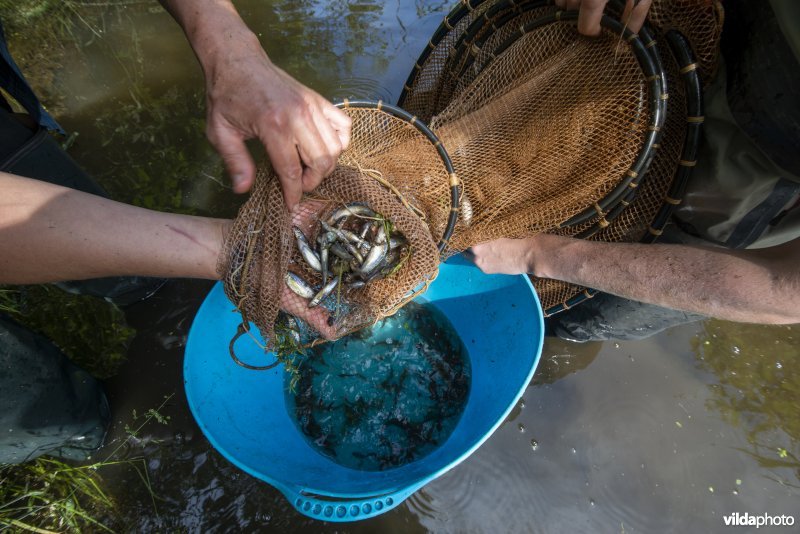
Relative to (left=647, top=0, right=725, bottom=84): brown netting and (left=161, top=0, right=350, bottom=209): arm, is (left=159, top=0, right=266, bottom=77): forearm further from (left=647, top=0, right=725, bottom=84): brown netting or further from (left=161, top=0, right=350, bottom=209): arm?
(left=647, top=0, right=725, bottom=84): brown netting

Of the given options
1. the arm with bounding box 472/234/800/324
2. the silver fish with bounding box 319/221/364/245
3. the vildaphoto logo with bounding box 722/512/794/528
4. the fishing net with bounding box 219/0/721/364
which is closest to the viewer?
the arm with bounding box 472/234/800/324

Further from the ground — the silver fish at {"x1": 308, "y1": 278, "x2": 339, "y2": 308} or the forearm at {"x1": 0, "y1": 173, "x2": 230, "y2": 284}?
the forearm at {"x1": 0, "y1": 173, "x2": 230, "y2": 284}

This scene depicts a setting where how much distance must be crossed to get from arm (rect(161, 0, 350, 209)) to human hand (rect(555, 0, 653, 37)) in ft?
4.09

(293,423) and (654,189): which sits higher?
(654,189)

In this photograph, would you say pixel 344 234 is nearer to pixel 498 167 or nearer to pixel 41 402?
pixel 498 167

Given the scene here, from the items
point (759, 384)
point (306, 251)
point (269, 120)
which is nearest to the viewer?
point (269, 120)

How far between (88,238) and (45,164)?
4.17 ft

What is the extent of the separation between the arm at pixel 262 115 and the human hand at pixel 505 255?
1.12m

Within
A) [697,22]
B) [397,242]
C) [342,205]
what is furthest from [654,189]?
[342,205]

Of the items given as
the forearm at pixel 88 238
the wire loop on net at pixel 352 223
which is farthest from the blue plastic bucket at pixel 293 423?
the forearm at pixel 88 238

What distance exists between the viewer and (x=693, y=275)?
1941 mm

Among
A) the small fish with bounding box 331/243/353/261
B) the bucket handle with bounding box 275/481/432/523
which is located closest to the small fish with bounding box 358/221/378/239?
the small fish with bounding box 331/243/353/261

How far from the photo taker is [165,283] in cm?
345

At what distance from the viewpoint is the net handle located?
6.26 ft
